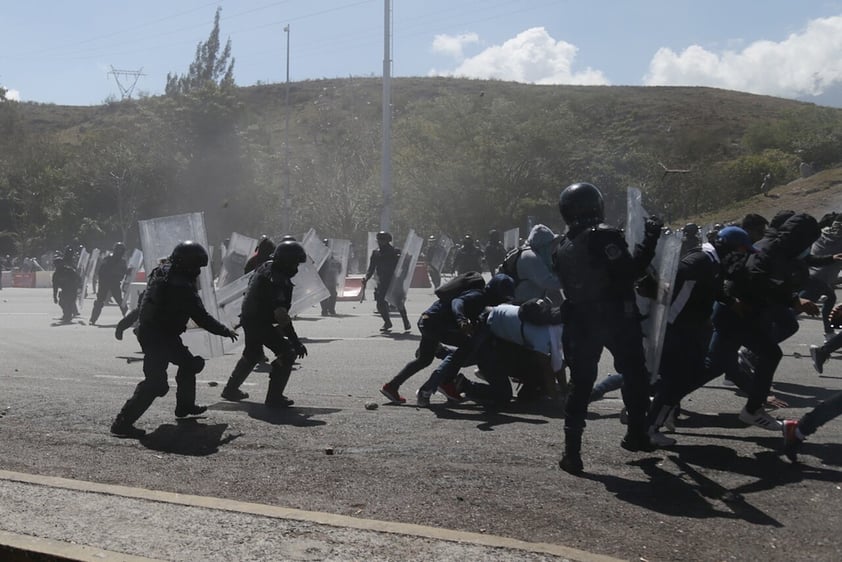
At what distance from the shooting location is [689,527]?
4562mm

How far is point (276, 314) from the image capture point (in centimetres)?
792

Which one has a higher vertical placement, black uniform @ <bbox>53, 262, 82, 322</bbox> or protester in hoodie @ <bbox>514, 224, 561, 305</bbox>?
protester in hoodie @ <bbox>514, 224, 561, 305</bbox>

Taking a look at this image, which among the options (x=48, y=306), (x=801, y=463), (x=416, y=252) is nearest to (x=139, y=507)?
(x=801, y=463)

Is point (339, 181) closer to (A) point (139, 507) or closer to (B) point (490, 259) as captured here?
(B) point (490, 259)

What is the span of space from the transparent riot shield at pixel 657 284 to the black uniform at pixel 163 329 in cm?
318

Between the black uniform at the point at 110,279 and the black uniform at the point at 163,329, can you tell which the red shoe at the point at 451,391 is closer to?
the black uniform at the point at 163,329

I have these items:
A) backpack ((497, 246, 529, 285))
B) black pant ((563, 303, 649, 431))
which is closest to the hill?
backpack ((497, 246, 529, 285))

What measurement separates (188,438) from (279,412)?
1.14m

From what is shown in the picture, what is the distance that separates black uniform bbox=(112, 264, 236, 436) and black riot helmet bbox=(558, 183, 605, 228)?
10.0 ft

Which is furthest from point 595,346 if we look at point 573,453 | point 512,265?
point 512,265

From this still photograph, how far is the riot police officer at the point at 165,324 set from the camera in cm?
707

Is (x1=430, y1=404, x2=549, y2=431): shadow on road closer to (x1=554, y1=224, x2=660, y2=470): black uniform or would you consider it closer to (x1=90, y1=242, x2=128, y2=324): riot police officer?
(x1=554, y1=224, x2=660, y2=470): black uniform

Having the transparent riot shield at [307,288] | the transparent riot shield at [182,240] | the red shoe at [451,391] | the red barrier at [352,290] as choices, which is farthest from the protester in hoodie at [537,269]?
the red barrier at [352,290]

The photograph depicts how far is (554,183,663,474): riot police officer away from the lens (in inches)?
211
